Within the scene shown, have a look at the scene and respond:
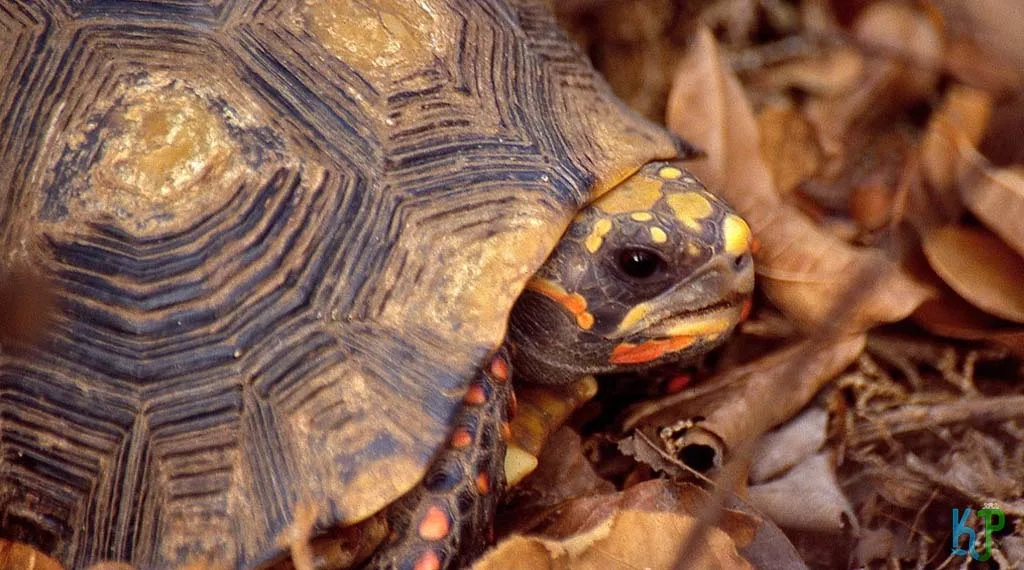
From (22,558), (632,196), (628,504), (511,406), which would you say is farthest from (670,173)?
(22,558)

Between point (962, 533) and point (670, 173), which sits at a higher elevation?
point (670, 173)

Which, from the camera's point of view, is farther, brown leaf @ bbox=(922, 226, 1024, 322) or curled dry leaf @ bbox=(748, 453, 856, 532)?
brown leaf @ bbox=(922, 226, 1024, 322)

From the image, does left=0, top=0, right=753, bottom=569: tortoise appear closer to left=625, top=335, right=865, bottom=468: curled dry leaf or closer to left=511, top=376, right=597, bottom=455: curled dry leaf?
left=511, top=376, right=597, bottom=455: curled dry leaf

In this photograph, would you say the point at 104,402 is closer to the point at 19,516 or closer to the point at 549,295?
the point at 19,516

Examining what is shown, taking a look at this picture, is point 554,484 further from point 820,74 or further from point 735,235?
point 820,74

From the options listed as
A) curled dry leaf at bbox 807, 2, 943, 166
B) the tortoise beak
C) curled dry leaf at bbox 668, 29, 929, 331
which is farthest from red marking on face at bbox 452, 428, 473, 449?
curled dry leaf at bbox 807, 2, 943, 166
